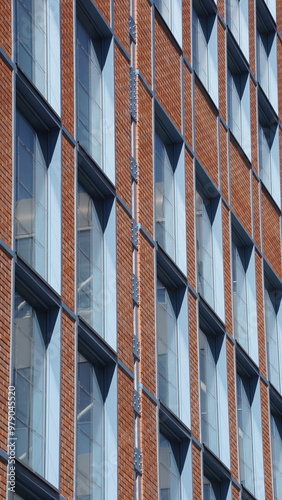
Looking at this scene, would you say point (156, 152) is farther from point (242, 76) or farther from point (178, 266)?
point (242, 76)

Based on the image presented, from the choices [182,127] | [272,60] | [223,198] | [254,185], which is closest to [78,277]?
[182,127]

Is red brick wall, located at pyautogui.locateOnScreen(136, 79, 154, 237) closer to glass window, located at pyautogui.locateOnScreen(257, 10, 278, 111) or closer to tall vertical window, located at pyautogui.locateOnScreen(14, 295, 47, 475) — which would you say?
tall vertical window, located at pyautogui.locateOnScreen(14, 295, 47, 475)

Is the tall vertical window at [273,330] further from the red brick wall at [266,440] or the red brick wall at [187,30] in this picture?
the red brick wall at [187,30]

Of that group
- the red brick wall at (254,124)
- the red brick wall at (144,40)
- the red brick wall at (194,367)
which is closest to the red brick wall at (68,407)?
the red brick wall at (194,367)

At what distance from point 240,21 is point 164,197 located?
9.54 m

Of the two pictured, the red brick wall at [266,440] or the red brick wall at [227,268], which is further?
the red brick wall at [266,440]

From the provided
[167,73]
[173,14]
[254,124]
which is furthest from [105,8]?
[254,124]

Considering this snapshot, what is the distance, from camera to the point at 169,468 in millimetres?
27516

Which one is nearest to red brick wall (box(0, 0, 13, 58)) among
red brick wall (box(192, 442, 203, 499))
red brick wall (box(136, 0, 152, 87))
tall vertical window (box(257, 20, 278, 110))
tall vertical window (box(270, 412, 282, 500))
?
red brick wall (box(136, 0, 152, 87))

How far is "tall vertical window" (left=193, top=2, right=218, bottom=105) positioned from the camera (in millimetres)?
33844

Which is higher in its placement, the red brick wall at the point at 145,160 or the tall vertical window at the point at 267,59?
the tall vertical window at the point at 267,59

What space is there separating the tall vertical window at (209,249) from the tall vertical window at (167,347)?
1996 mm

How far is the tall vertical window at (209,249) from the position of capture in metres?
31.4

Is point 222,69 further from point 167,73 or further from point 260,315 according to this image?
point 260,315
